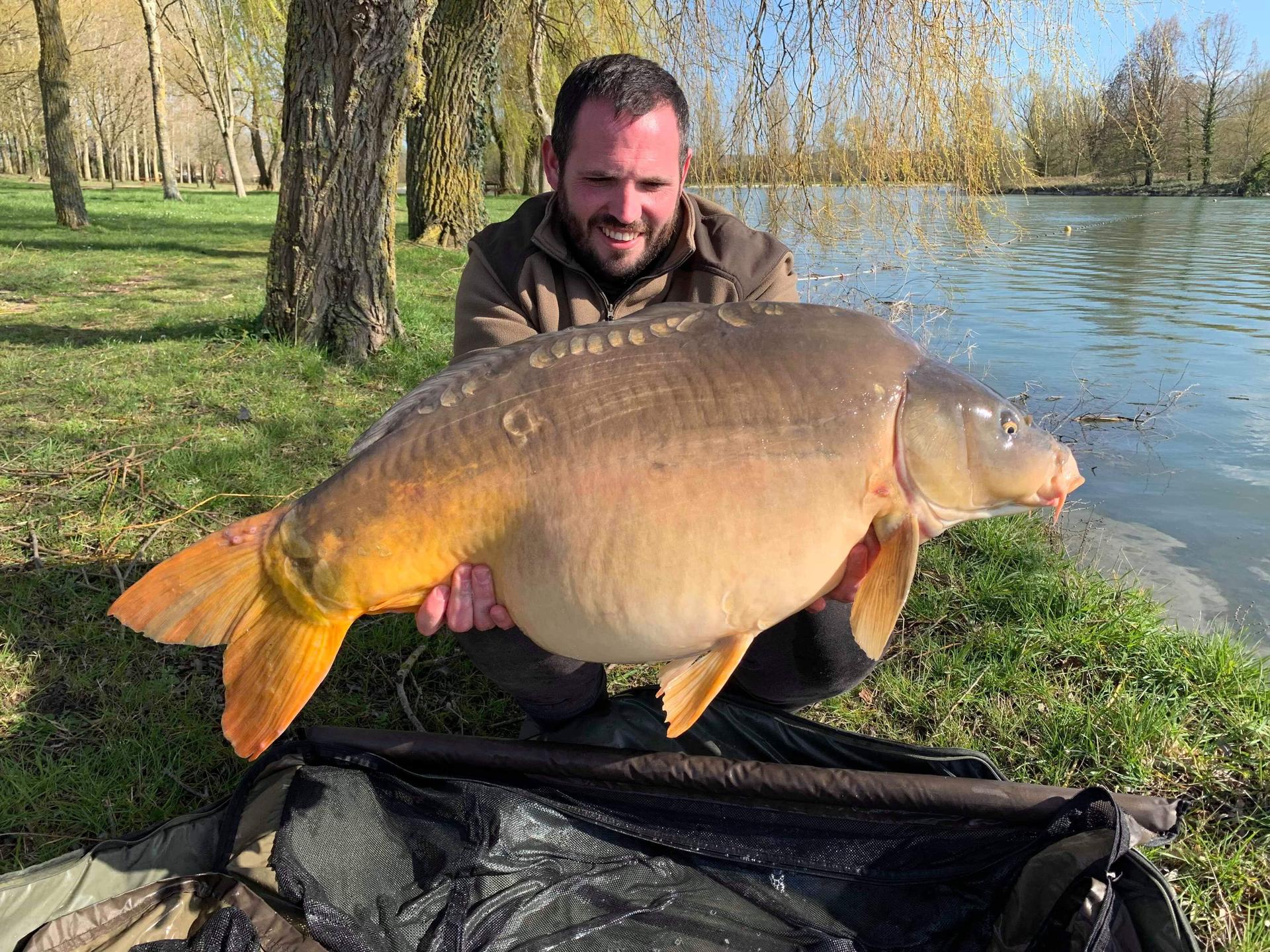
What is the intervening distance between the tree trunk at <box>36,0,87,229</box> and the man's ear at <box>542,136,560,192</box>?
8.18 meters

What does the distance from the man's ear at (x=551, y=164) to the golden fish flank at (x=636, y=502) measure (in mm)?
662

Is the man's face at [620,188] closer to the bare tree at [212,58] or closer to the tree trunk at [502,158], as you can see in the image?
the bare tree at [212,58]

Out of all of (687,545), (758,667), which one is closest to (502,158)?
(758,667)

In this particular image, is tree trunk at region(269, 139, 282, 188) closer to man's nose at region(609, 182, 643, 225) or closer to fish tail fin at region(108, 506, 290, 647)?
man's nose at region(609, 182, 643, 225)

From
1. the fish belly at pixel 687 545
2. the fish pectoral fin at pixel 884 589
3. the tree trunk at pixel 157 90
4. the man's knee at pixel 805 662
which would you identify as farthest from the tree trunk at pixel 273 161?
the fish pectoral fin at pixel 884 589

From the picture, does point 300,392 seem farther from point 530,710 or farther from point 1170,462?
point 1170,462

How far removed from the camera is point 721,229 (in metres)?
1.76

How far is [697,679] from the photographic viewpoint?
117 cm

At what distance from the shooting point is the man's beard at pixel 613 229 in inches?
64.7

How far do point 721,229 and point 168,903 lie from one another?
58.7 inches

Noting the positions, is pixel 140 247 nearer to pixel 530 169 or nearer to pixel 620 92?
pixel 620 92

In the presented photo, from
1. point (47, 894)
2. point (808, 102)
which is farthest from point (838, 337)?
point (808, 102)

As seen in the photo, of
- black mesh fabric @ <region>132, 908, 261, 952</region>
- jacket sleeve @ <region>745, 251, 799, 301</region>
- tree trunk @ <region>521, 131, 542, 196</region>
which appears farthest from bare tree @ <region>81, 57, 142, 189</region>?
black mesh fabric @ <region>132, 908, 261, 952</region>

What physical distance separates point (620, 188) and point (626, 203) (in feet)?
0.11
